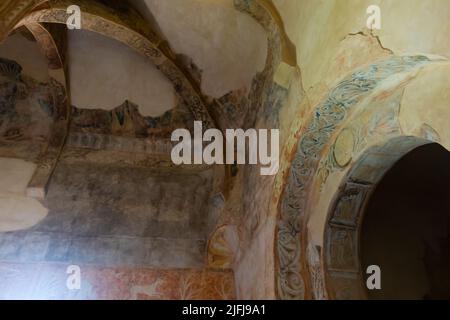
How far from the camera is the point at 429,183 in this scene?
6082 millimetres

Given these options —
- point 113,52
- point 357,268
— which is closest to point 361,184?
point 357,268

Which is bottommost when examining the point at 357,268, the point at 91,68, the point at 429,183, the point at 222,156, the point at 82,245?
the point at 357,268

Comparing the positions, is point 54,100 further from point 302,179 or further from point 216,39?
point 302,179

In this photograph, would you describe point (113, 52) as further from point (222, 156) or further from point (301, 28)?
point (301, 28)

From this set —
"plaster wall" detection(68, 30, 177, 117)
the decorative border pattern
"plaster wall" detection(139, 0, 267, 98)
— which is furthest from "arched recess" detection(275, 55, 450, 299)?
"plaster wall" detection(68, 30, 177, 117)

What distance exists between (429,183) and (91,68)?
600 cm

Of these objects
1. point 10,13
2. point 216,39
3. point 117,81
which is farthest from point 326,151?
point 117,81

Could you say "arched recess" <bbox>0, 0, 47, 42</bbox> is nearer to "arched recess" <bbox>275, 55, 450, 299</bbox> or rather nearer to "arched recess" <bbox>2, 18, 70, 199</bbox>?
"arched recess" <bbox>2, 18, 70, 199</bbox>

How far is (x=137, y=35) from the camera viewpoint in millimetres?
7062

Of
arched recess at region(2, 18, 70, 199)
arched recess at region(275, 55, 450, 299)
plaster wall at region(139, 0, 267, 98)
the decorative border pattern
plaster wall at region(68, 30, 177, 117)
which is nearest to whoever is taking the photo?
arched recess at region(275, 55, 450, 299)

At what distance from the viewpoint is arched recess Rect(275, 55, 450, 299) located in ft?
12.6

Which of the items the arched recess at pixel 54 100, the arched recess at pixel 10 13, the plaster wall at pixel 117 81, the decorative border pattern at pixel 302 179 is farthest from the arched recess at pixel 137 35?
the decorative border pattern at pixel 302 179

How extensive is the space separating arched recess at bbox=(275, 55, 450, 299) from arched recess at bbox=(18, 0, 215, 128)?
299 centimetres
